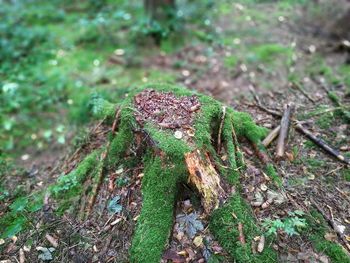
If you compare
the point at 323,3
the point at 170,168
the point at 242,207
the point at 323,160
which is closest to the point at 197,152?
the point at 170,168

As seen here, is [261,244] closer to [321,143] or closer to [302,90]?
[321,143]

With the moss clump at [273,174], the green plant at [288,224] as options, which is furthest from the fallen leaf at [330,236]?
the moss clump at [273,174]

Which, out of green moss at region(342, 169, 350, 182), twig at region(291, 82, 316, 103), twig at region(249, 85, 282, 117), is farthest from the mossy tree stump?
twig at region(291, 82, 316, 103)

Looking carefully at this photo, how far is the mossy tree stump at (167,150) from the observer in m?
3.36

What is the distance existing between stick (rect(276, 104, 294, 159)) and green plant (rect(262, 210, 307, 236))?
0.90 meters

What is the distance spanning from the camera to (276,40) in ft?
25.3

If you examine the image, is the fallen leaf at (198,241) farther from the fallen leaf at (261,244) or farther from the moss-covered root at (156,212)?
the fallen leaf at (261,244)

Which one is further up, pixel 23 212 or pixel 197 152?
pixel 197 152

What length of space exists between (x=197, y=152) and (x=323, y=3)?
7.31 metres

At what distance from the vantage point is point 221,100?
5.81 m

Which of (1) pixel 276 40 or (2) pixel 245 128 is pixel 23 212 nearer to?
(2) pixel 245 128

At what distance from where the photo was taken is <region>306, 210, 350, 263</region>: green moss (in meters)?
3.17

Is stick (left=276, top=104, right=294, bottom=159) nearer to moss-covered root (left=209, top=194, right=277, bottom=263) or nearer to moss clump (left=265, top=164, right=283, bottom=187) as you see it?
moss clump (left=265, top=164, right=283, bottom=187)

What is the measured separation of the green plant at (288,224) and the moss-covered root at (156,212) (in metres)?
0.96
